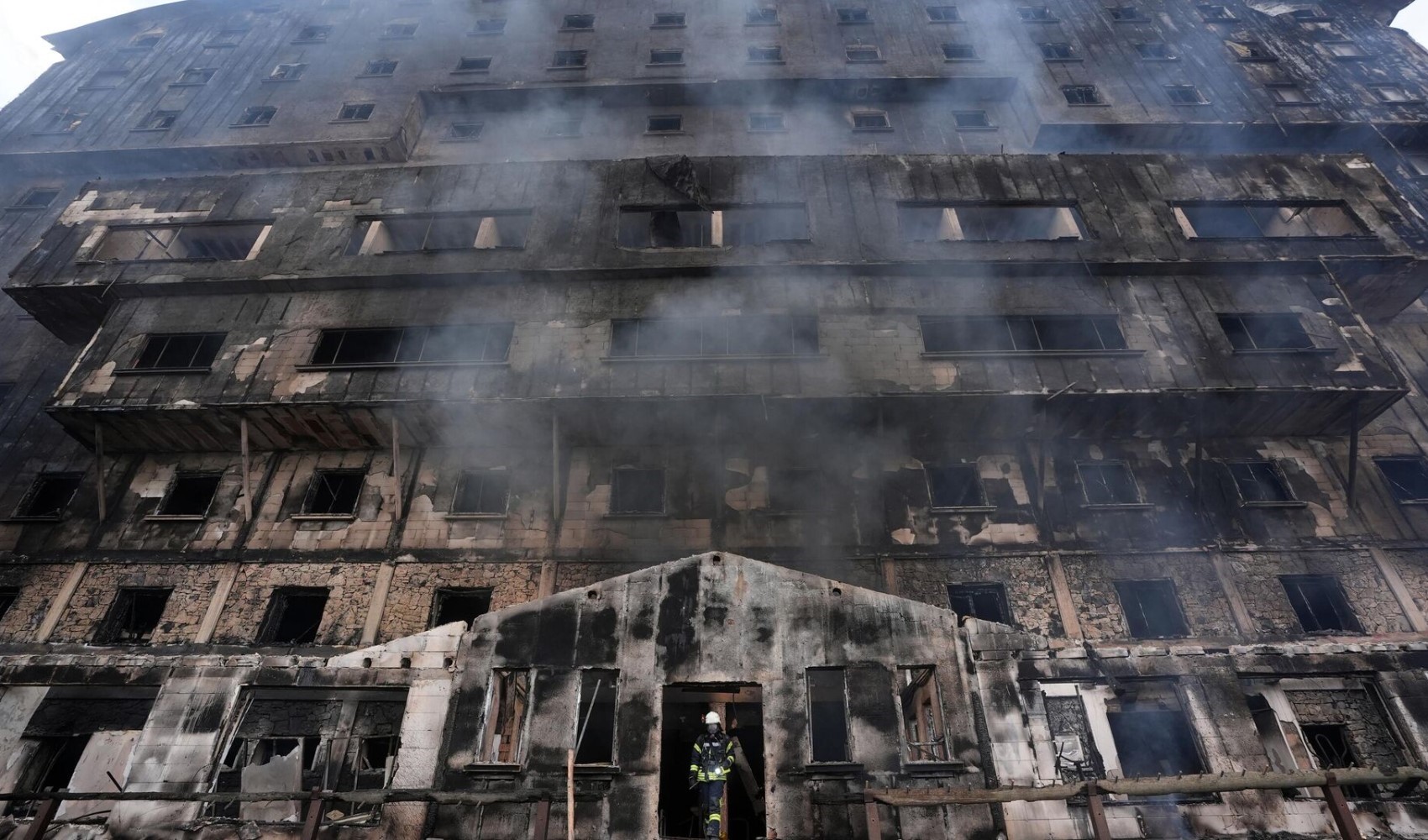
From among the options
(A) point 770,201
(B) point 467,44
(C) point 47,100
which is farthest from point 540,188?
(C) point 47,100

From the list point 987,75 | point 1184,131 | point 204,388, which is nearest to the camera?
point 204,388

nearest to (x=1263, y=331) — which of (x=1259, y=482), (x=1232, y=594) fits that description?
(x=1259, y=482)

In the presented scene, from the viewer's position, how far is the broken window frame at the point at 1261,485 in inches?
591

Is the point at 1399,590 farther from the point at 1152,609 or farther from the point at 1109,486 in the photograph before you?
the point at 1109,486

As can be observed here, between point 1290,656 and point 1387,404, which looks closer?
point 1290,656

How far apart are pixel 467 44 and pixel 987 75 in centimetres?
2130

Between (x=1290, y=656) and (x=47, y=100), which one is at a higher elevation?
(x=47, y=100)

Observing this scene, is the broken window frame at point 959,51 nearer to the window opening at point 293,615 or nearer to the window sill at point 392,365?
the window sill at point 392,365

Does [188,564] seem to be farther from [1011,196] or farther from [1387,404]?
[1387,404]

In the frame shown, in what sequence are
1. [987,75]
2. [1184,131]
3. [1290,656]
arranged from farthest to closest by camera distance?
[987,75] < [1184,131] < [1290,656]

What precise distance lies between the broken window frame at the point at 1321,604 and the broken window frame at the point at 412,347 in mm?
17973

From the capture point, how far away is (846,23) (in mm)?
28688

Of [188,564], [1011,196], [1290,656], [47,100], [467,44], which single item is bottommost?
[1290,656]

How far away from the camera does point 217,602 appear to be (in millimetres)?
14336
